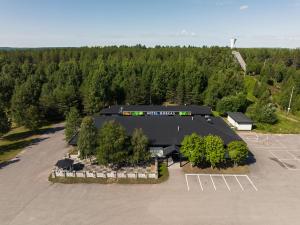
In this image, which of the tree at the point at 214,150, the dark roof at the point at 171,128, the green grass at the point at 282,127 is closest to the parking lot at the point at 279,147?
the green grass at the point at 282,127

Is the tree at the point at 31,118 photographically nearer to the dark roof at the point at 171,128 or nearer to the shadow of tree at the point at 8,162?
the shadow of tree at the point at 8,162

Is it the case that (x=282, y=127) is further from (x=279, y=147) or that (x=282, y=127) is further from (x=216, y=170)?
(x=216, y=170)

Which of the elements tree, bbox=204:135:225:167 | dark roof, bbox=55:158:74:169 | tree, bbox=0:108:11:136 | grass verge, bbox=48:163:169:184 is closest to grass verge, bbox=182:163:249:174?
tree, bbox=204:135:225:167

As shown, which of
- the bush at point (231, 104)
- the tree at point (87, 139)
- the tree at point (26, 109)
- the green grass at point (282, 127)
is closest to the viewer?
the tree at point (87, 139)

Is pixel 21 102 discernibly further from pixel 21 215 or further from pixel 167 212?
pixel 167 212

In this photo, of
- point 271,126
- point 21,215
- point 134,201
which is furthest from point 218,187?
point 271,126

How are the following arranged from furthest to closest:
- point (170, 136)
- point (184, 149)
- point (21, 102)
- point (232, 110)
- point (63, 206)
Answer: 1. point (232, 110)
2. point (21, 102)
3. point (170, 136)
4. point (184, 149)
5. point (63, 206)
